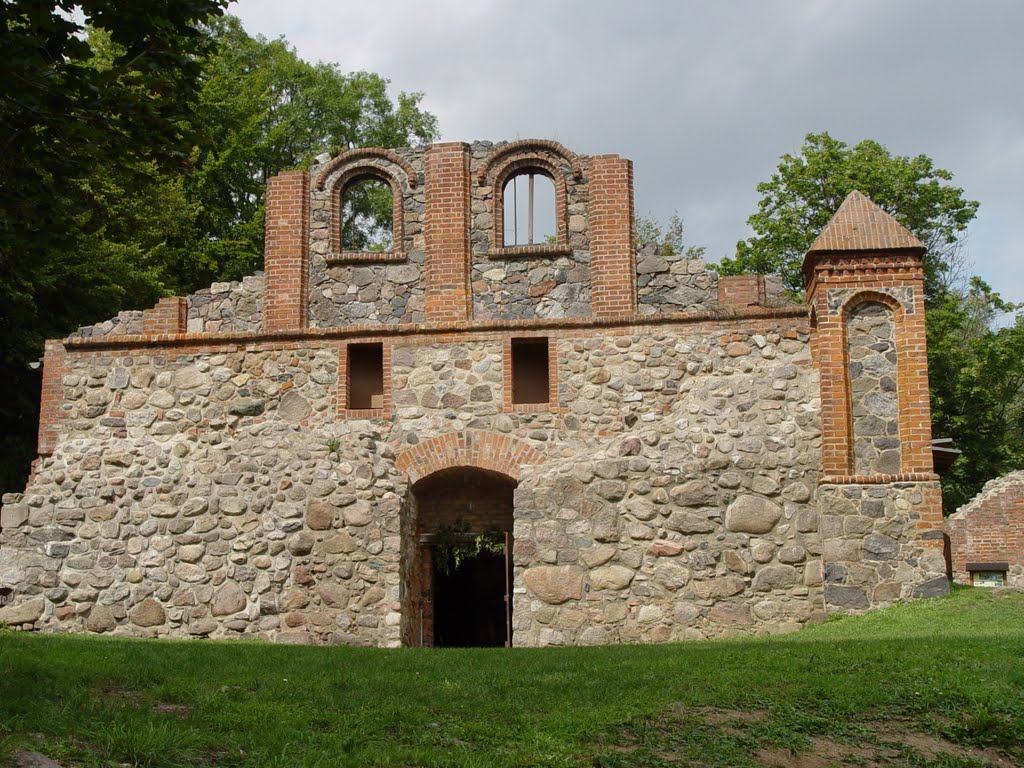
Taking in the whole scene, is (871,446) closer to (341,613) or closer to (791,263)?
(341,613)

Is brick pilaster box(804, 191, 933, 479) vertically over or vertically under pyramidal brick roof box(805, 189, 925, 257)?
under

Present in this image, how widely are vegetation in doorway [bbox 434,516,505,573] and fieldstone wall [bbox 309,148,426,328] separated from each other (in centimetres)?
276

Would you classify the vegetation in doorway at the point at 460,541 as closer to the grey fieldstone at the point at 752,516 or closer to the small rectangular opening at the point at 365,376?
the small rectangular opening at the point at 365,376

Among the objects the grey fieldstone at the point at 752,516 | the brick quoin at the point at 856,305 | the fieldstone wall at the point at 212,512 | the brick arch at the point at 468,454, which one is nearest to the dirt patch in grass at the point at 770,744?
the grey fieldstone at the point at 752,516

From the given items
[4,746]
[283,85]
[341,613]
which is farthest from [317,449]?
[283,85]

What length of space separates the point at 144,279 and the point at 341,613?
10.9m

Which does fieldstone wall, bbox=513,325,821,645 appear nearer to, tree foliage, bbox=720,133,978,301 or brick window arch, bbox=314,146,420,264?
brick window arch, bbox=314,146,420,264

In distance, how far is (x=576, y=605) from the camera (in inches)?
535

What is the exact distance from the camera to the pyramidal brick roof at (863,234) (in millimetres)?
13984

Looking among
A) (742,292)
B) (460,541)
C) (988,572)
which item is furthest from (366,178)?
(988,572)

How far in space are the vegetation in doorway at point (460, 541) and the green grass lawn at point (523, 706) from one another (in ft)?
15.3

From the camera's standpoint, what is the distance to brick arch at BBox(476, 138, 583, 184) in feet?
49.8

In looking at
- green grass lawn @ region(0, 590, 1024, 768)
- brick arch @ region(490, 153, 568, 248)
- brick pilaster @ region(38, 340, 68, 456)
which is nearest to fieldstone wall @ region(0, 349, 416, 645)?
brick pilaster @ region(38, 340, 68, 456)

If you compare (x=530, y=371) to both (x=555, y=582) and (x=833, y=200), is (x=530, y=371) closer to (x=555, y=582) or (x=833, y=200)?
(x=555, y=582)
